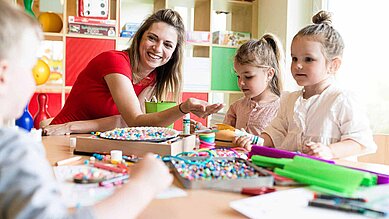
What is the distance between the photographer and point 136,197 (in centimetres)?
54

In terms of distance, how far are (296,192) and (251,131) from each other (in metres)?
1.22

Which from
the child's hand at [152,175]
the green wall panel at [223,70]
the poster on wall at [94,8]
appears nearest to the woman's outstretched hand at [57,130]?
the child's hand at [152,175]

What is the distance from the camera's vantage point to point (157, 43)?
6.03 ft

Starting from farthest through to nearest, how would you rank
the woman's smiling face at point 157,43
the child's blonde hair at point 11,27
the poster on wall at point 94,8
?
the poster on wall at point 94,8 < the woman's smiling face at point 157,43 < the child's blonde hair at point 11,27

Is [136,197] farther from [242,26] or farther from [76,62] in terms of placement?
[242,26]

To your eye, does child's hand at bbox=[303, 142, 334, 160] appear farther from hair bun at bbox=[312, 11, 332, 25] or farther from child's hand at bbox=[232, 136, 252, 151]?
hair bun at bbox=[312, 11, 332, 25]

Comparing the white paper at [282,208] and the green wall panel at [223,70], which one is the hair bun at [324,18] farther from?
the green wall panel at [223,70]

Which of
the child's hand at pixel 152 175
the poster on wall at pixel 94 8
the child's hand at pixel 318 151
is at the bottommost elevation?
the child's hand at pixel 318 151

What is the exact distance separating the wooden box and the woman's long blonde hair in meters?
0.84

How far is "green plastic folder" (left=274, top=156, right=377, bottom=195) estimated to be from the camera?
0.72 m

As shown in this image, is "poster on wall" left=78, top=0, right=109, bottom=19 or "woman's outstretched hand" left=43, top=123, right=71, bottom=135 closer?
"woman's outstretched hand" left=43, top=123, right=71, bottom=135

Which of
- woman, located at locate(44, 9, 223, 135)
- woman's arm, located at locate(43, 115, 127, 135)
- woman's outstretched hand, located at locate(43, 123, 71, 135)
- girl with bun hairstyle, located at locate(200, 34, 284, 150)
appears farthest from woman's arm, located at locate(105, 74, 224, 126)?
girl with bun hairstyle, located at locate(200, 34, 284, 150)

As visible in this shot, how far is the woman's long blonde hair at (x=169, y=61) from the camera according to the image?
185 centimetres

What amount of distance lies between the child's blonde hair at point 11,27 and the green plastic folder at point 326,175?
540 mm
